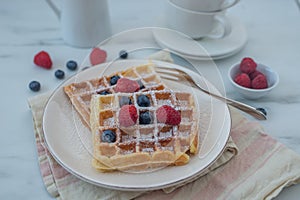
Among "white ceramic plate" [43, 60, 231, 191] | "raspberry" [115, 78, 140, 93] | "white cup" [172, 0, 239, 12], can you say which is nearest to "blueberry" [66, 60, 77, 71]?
"white ceramic plate" [43, 60, 231, 191]

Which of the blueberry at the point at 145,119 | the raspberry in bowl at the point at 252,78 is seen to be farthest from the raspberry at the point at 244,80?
the blueberry at the point at 145,119

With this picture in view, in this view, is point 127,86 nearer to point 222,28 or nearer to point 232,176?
point 232,176

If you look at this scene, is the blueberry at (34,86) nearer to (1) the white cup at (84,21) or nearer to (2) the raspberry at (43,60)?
(2) the raspberry at (43,60)

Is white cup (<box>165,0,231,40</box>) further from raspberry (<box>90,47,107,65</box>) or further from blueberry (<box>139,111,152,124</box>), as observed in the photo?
blueberry (<box>139,111,152,124</box>)

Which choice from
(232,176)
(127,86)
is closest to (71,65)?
(127,86)

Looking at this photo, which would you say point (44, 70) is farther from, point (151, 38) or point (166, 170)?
point (166, 170)

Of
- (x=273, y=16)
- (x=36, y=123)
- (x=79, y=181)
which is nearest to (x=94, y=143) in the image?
(x=79, y=181)
